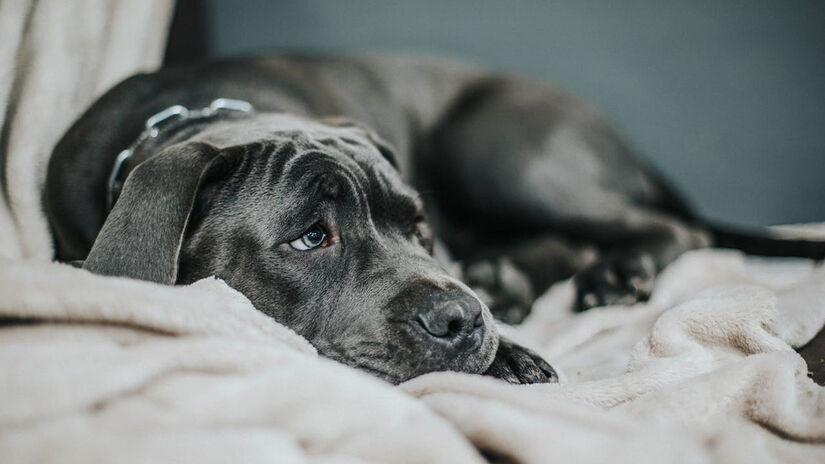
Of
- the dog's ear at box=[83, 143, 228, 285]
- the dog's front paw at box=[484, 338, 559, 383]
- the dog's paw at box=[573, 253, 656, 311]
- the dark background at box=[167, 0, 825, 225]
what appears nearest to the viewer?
the dog's ear at box=[83, 143, 228, 285]

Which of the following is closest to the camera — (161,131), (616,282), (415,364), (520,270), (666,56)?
(415,364)

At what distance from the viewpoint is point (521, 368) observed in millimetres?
1319

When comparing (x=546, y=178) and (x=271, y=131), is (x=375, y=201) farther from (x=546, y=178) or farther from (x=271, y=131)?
(x=546, y=178)

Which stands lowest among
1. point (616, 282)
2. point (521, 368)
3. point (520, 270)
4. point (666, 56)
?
point (520, 270)

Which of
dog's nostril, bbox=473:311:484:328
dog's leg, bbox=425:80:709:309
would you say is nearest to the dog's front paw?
dog's nostril, bbox=473:311:484:328

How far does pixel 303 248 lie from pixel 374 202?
0.78 feet

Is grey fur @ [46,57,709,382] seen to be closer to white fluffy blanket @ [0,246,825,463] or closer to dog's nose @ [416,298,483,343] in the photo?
dog's nose @ [416,298,483,343]

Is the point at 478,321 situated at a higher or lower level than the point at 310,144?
lower

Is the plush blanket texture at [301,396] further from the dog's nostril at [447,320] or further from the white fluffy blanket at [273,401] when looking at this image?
the dog's nostril at [447,320]

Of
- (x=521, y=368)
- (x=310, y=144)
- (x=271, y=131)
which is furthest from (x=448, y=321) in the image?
(x=271, y=131)

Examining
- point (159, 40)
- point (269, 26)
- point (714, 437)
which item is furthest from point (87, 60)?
point (714, 437)

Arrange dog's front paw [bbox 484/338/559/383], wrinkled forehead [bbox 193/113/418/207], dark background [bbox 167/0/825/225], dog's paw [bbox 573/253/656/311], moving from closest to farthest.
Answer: dog's front paw [bbox 484/338/559/383] < wrinkled forehead [bbox 193/113/418/207] < dog's paw [bbox 573/253/656/311] < dark background [bbox 167/0/825/225]

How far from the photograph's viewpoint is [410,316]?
1239mm

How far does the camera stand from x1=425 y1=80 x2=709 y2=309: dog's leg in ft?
8.34
